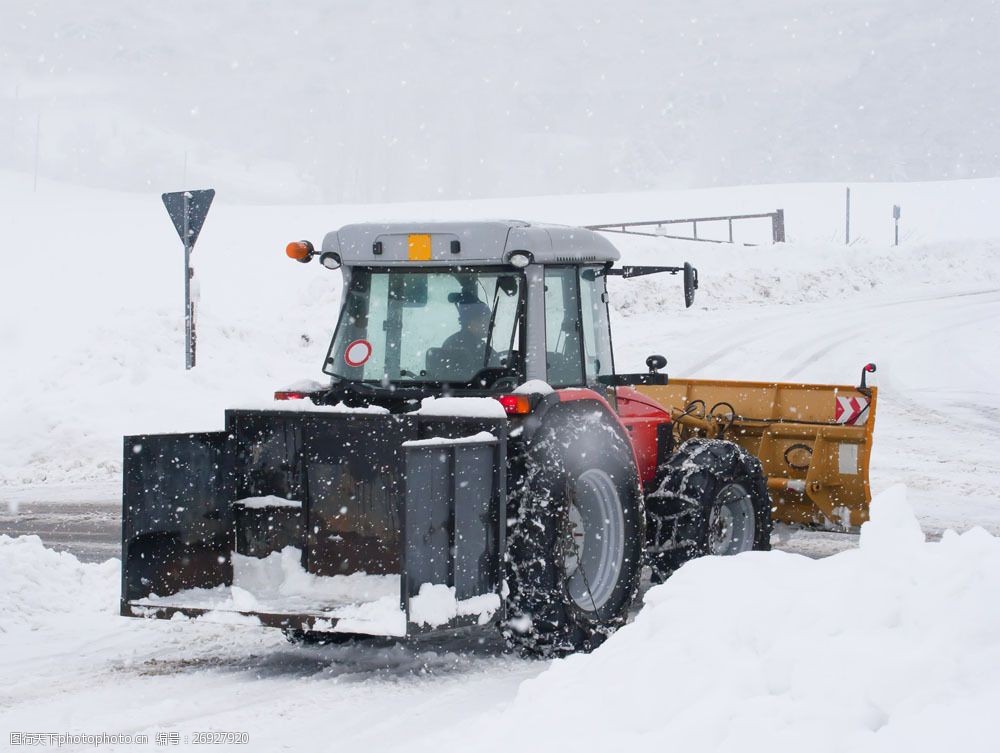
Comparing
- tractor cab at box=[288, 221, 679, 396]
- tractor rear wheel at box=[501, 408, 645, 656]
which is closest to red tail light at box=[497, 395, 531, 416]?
tractor rear wheel at box=[501, 408, 645, 656]

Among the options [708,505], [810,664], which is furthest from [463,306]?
[810,664]

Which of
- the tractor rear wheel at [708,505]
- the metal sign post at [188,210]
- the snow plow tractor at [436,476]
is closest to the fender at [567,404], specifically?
the snow plow tractor at [436,476]

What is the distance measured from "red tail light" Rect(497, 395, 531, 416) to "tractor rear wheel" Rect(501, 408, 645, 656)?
0.13 meters

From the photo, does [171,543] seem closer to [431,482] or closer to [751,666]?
[431,482]

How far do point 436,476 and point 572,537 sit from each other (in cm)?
119

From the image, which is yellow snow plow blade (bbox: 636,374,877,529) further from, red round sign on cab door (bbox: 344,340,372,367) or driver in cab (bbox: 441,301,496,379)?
red round sign on cab door (bbox: 344,340,372,367)

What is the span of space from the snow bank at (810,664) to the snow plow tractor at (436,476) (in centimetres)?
104

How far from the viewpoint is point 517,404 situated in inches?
242

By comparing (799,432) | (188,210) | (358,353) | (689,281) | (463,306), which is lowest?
(799,432)

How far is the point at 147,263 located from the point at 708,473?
2349 cm

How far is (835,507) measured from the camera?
859 centimetres

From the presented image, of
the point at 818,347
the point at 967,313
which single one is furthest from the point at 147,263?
the point at 967,313

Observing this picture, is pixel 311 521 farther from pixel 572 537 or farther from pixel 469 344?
pixel 572 537

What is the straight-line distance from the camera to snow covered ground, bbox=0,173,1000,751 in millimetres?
3947
